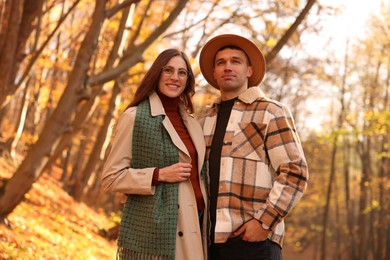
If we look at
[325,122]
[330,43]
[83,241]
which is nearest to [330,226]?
[325,122]

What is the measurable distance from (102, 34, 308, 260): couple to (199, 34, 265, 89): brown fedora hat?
0.23 m

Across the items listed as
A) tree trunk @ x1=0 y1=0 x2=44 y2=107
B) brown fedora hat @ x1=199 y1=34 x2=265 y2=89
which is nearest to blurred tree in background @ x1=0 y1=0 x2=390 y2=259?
tree trunk @ x1=0 y1=0 x2=44 y2=107

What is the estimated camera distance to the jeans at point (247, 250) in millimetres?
3615

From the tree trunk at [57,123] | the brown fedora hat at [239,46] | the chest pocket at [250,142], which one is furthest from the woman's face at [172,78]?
the tree trunk at [57,123]

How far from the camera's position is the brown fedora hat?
165 inches

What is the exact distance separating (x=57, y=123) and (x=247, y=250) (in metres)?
4.87

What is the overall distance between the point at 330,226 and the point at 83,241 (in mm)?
31502

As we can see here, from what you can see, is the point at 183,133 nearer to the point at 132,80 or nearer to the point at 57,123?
the point at 57,123

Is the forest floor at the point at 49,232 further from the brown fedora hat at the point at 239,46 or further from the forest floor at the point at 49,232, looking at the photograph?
the brown fedora hat at the point at 239,46

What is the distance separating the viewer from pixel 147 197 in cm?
363

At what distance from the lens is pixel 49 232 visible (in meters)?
9.66

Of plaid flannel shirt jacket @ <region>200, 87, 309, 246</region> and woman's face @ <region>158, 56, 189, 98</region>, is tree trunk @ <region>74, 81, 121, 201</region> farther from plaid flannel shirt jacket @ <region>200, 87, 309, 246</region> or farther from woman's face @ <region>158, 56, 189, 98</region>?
plaid flannel shirt jacket @ <region>200, 87, 309, 246</region>

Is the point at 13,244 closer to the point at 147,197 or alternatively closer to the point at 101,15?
the point at 101,15

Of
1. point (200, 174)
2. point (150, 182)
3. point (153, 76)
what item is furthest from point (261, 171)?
point (153, 76)
